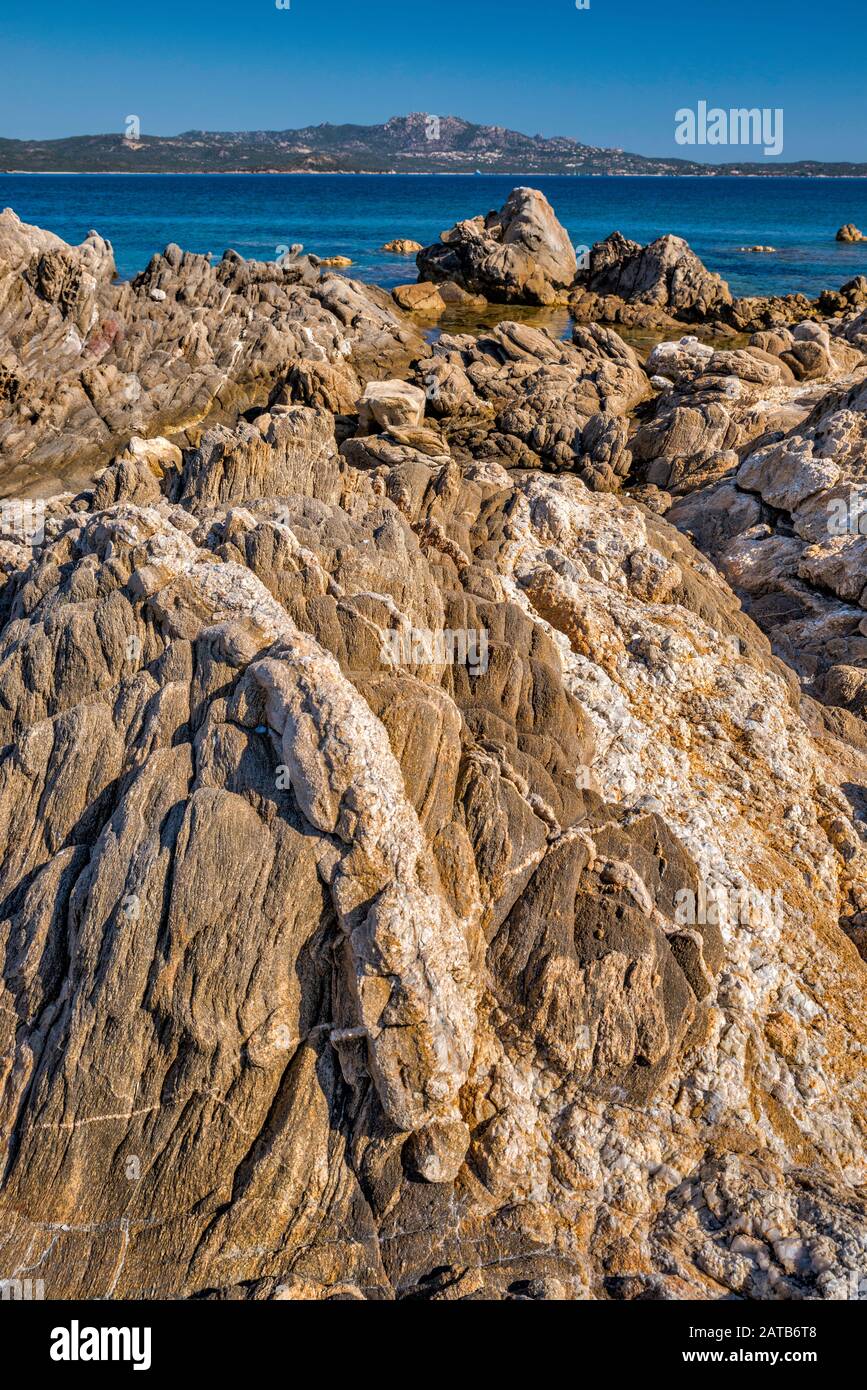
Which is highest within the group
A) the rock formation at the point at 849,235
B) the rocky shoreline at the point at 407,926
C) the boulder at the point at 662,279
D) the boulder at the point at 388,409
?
the rock formation at the point at 849,235

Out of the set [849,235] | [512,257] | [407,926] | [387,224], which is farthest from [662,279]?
[387,224]

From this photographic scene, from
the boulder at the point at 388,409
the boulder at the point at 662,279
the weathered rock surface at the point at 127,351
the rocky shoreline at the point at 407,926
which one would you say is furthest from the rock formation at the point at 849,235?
the rocky shoreline at the point at 407,926

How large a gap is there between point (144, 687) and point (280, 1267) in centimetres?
539

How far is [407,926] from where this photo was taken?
7484mm

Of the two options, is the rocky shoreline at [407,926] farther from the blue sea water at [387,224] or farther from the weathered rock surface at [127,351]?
the blue sea water at [387,224]

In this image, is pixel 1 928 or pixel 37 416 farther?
pixel 37 416

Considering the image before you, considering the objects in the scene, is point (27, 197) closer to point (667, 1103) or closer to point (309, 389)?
point (309, 389)

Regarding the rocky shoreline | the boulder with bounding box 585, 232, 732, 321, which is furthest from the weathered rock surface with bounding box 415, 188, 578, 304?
the rocky shoreline

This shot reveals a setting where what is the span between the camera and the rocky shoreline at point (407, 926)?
7.31m

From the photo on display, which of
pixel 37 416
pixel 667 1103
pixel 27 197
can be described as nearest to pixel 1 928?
pixel 667 1103

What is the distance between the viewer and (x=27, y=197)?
155m

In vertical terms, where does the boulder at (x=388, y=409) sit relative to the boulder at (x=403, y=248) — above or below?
below

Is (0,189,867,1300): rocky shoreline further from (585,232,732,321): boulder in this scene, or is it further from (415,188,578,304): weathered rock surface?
(415,188,578,304): weathered rock surface

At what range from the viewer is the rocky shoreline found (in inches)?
288
